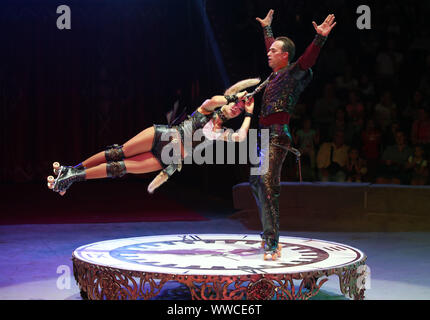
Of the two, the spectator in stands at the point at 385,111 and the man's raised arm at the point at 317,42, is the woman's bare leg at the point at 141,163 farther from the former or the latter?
the spectator in stands at the point at 385,111

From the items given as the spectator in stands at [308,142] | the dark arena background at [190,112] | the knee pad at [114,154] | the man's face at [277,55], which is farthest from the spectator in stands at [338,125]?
the knee pad at [114,154]

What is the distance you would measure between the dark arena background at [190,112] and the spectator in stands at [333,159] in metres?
0.05

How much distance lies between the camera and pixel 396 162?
7492 millimetres

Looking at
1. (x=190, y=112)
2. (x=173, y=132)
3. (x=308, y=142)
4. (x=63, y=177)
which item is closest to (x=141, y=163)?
(x=173, y=132)

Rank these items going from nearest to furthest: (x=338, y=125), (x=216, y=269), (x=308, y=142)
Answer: (x=216, y=269)
(x=308, y=142)
(x=338, y=125)

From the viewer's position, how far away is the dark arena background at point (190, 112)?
17.7 ft

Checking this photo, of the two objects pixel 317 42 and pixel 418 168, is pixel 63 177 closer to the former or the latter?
pixel 317 42

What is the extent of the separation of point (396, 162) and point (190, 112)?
401 centimetres

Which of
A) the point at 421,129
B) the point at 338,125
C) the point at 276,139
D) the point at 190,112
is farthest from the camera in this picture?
the point at 190,112

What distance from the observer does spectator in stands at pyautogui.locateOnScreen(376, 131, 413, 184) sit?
744 centimetres

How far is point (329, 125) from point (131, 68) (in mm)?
4843

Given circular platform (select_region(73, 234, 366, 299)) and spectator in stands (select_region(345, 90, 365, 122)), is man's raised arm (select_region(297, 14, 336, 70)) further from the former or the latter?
spectator in stands (select_region(345, 90, 365, 122))

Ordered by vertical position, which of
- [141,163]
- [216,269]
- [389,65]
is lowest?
[216,269]

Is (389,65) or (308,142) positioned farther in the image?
(389,65)
